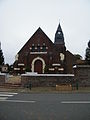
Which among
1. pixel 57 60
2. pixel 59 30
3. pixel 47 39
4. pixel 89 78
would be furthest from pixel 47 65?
pixel 89 78

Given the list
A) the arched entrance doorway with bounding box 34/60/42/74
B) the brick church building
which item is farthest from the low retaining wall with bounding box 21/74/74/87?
the arched entrance doorway with bounding box 34/60/42/74

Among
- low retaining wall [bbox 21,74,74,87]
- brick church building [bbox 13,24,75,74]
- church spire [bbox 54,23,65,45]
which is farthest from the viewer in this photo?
church spire [bbox 54,23,65,45]

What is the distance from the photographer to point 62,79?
20.7m

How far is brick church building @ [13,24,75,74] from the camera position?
107 ft

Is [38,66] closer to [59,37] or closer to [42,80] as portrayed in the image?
[59,37]

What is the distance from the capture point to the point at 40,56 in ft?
109

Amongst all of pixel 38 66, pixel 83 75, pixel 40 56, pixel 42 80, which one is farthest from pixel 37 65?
pixel 83 75

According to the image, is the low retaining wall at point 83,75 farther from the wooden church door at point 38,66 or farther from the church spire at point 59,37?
the church spire at point 59,37

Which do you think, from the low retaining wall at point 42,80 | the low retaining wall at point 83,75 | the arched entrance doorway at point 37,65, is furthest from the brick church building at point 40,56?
the low retaining wall at point 83,75

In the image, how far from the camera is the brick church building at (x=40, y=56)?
3256 cm

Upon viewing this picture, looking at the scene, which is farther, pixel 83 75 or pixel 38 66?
pixel 38 66

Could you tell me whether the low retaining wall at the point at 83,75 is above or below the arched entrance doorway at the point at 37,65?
below

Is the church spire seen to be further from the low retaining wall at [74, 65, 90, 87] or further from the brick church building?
the low retaining wall at [74, 65, 90, 87]

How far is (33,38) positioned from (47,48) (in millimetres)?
3042
